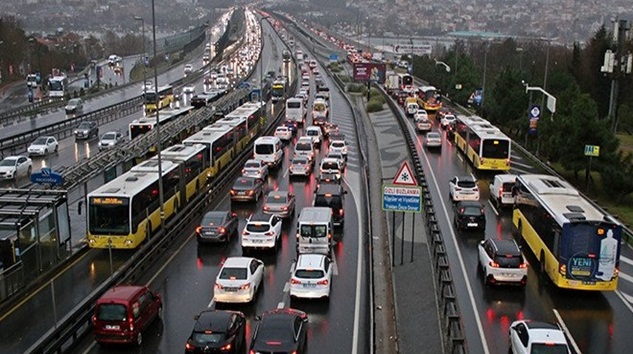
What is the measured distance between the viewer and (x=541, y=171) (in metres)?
45.3

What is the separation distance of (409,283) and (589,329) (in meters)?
6.10

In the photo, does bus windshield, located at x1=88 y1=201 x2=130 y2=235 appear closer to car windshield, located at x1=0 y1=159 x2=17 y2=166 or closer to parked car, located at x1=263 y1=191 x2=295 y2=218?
parked car, located at x1=263 y1=191 x2=295 y2=218

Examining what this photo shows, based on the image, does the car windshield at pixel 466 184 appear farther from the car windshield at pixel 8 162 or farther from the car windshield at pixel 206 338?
the car windshield at pixel 8 162

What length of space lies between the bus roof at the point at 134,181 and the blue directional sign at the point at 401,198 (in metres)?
10.3

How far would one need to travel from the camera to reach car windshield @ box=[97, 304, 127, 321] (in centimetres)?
1888

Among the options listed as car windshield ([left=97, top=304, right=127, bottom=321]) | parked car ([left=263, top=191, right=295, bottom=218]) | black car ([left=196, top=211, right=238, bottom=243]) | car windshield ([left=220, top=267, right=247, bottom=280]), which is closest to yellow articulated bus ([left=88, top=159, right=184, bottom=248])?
black car ([left=196, top=211, right=238, bottom=243])

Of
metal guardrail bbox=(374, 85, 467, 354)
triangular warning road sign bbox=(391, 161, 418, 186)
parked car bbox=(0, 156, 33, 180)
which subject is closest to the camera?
metal guardrail bbox=(374, 85, 467, 354)

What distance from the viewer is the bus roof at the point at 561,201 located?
23.7 meters

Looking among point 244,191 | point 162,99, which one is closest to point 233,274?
point 244,191

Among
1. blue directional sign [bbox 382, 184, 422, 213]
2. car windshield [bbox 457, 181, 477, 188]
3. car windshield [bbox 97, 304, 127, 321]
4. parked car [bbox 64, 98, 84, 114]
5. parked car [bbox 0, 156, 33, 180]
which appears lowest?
parked car [bbox 64, 98, 84, 114]

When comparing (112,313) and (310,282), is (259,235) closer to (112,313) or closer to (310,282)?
(310,282)

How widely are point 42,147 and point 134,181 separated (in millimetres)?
24981

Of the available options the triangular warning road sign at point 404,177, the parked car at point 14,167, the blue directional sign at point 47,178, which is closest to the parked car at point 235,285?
the triangular warning road sign at point 404,177

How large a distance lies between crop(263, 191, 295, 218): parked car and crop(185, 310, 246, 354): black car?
569 inches
